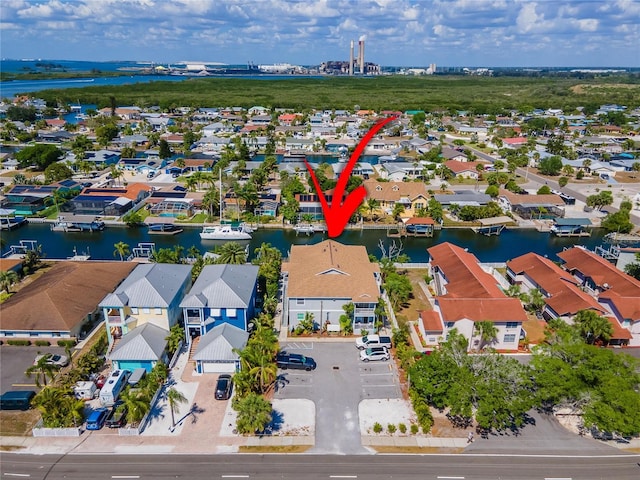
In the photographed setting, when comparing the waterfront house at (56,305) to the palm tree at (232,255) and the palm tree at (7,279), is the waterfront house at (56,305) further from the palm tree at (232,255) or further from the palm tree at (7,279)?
the palm tree at (232,255)

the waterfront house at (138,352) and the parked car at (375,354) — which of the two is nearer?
the waterfront house at (138,352)

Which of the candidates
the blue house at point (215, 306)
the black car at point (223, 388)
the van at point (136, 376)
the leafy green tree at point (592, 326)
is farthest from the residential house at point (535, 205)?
the van at point (136, 376)

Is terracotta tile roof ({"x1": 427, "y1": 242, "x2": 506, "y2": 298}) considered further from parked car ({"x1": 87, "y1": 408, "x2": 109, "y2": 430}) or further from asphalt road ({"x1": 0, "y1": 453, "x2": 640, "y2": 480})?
parked car ({"x1": 87, "y1": 408, "x2": 109, "y2": 430})

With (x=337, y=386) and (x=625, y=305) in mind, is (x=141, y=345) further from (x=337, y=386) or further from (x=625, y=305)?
(x=625, y=305)

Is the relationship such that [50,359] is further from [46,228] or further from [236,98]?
[236,98]

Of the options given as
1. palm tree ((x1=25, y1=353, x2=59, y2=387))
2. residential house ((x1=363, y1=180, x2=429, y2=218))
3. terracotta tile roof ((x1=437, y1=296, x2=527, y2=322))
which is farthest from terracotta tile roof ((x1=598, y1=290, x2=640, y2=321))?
palm tree ((x1=25, y1=353, x2=59, y2=387))

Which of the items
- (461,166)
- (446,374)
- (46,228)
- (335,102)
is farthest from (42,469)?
(335,102)
